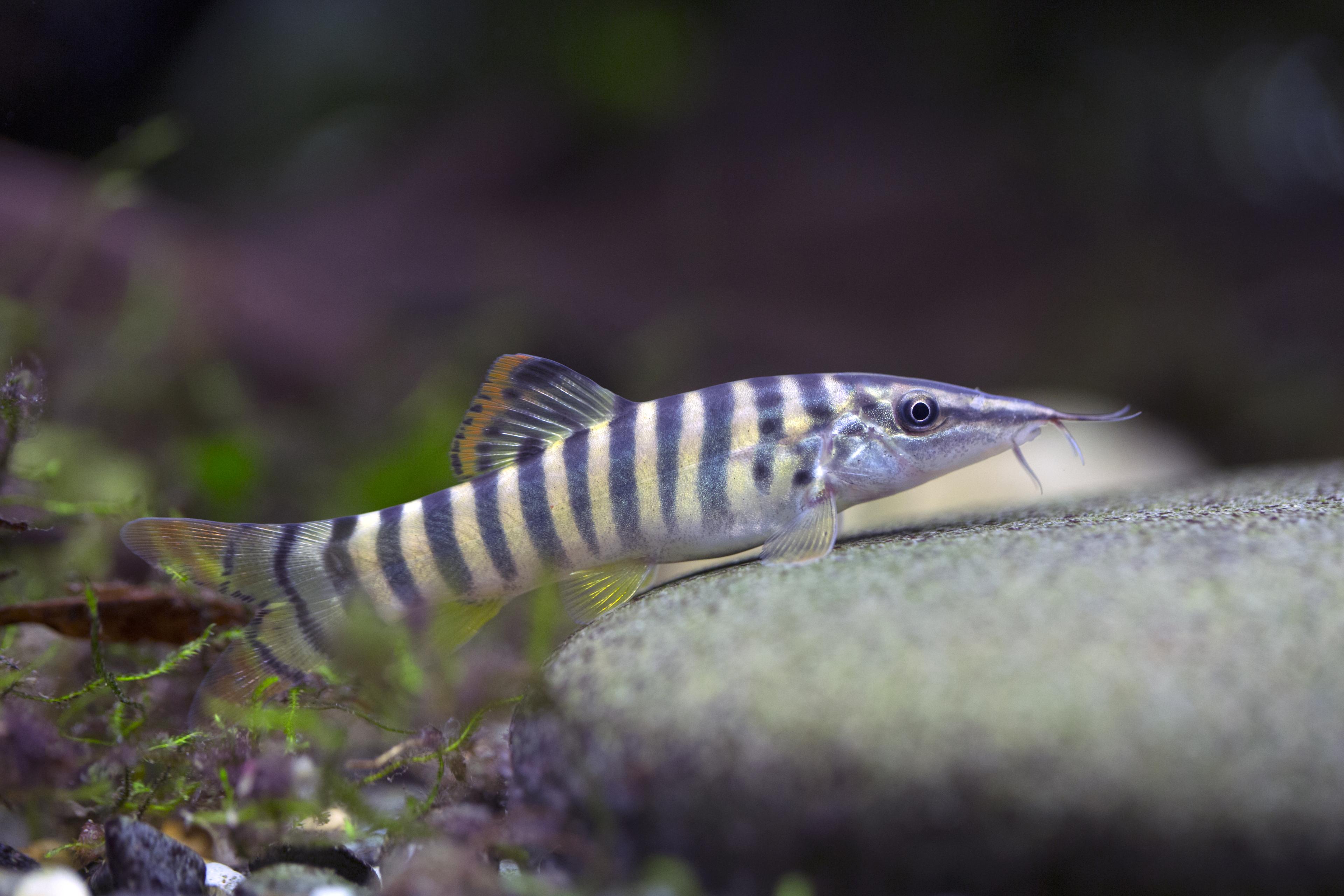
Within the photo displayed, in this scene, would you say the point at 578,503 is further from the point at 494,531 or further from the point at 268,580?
the point at 268,580

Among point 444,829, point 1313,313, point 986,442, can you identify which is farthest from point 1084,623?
point 1313,313

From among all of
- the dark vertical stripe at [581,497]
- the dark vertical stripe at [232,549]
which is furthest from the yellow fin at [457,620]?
the dark vertical stripe at [232,549]

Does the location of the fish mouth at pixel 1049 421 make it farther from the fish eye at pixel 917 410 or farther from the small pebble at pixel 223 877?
the small pebble at pixel 223 877

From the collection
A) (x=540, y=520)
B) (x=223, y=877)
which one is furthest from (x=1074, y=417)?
(x=223, y=877)

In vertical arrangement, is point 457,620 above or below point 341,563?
below

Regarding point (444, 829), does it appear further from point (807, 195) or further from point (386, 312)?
point (807, 195)

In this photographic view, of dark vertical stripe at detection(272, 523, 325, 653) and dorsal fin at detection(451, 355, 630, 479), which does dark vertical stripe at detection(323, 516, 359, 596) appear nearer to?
dark vertical stripe at detection(272, 523, 325, 653)
